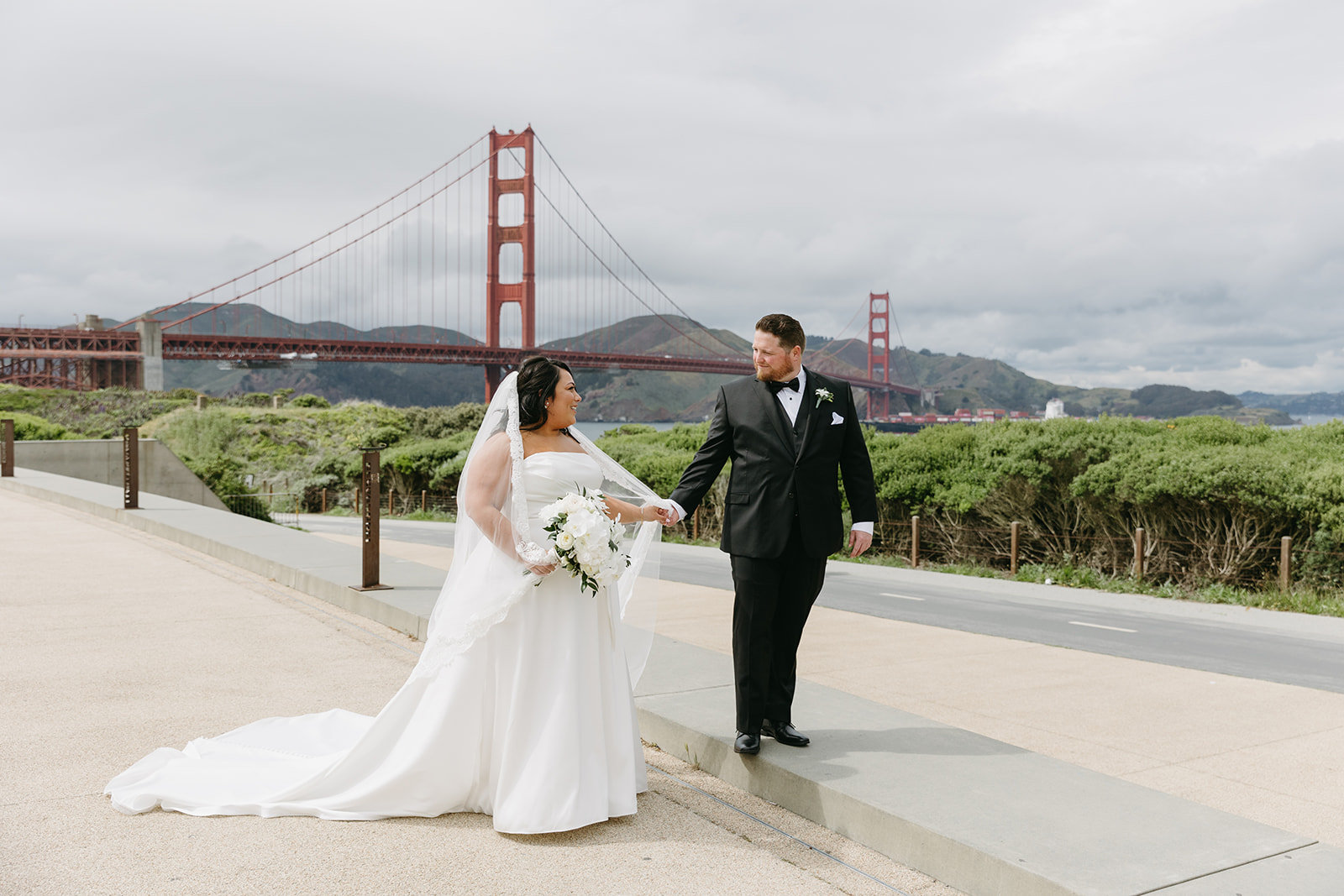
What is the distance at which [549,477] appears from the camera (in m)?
3.57

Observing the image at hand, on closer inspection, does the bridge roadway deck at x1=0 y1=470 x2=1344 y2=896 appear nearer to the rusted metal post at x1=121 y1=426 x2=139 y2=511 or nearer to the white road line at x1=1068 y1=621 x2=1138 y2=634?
the white road line at x1=1068 y1=621 x2=1138 y2=634

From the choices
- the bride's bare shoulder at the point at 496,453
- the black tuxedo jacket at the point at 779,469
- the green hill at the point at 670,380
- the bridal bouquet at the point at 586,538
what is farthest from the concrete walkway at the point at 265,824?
the green hill at the point at 670,380

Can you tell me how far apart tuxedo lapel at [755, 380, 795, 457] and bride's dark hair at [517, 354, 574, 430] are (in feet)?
2.52

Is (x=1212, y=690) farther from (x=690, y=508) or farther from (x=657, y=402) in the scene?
(x=657, y=402)

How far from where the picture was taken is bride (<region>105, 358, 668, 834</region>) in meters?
3.32

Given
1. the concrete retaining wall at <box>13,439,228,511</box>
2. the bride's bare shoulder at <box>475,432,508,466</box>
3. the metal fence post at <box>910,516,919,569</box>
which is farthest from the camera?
the concrete retaining wall at <box>13,439,228,511</box>

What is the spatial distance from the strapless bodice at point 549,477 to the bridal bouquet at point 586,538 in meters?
0.07

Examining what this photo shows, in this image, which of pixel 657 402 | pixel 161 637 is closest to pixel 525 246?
pixel 657 402

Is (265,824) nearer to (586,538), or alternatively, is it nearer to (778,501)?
(586,538)

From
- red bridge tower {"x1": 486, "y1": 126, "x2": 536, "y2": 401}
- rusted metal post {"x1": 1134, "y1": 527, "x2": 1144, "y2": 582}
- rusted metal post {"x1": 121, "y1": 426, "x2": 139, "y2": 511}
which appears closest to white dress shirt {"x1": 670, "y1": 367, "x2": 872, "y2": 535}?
rusted metal post {"x1": 1134, "y1": 527, "x2": 1144, "y2": 582}

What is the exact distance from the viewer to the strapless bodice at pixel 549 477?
3574 millimetres

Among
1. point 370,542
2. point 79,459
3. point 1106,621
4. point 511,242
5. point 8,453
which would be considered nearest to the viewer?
point 370,542

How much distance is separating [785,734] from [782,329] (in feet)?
A: 5.13

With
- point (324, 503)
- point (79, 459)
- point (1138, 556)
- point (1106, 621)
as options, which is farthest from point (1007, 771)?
point (324, 503)
